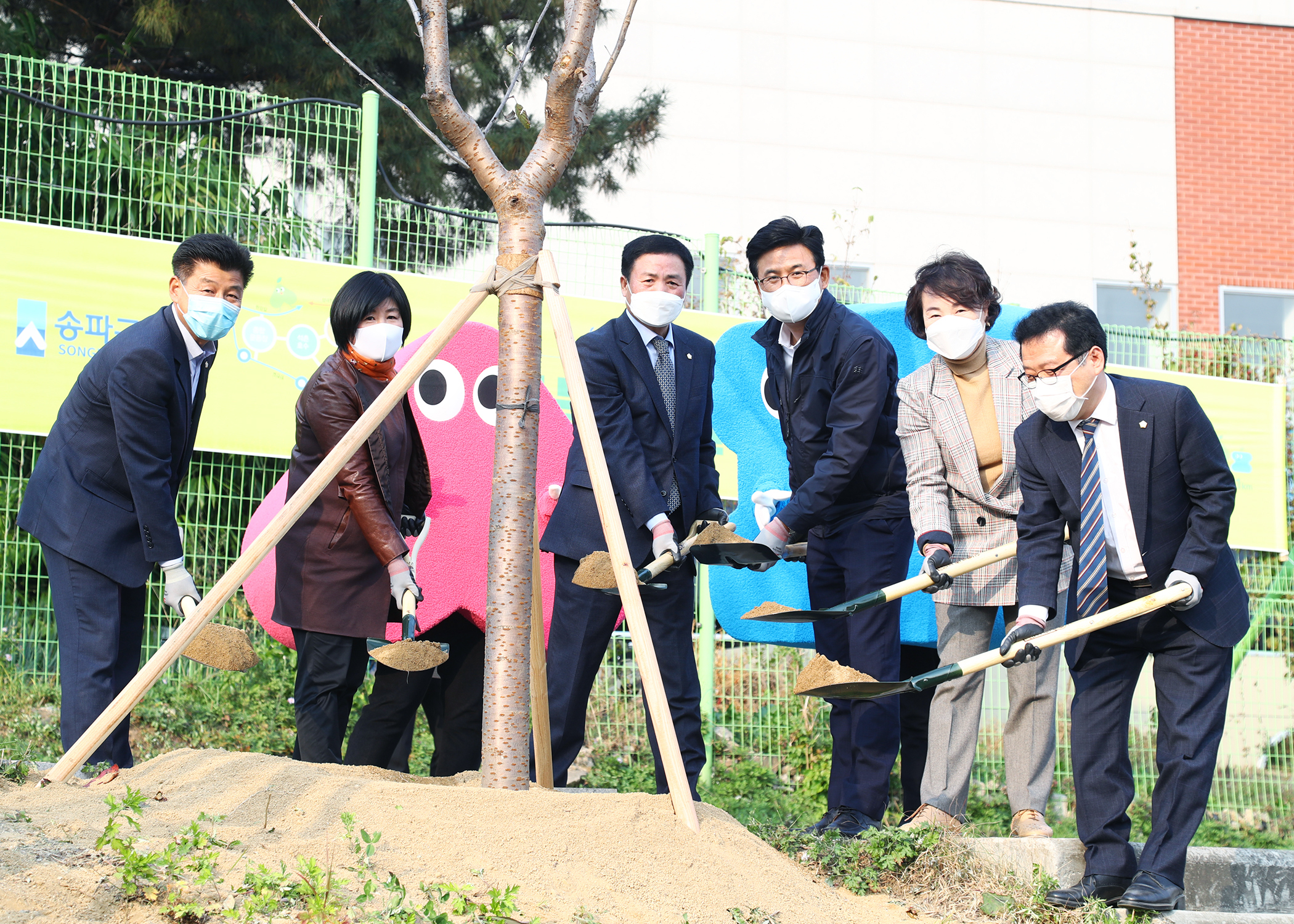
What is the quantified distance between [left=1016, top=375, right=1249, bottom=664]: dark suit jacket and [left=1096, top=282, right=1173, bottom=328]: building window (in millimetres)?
13361

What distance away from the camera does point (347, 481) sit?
409cm

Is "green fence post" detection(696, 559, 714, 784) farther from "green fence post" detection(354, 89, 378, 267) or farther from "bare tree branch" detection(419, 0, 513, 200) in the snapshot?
"bare tree branch" detection(419, 0, 513, 200)

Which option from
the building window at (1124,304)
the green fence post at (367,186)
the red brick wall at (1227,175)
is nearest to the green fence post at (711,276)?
the green fence post at (367,186)

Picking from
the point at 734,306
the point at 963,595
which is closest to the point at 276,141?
the point at 734,306

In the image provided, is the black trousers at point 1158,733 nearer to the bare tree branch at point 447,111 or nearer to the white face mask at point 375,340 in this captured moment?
the bare tree branch at point 447,111

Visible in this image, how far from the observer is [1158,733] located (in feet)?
11.9

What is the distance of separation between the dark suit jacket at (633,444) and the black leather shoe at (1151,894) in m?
1.86

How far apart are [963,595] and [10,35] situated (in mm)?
8413

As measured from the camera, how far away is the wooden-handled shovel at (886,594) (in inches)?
157

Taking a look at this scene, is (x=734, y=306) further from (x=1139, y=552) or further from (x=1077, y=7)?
(x=1077, y=7)

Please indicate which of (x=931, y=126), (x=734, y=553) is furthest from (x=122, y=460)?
(x=931, y=126)

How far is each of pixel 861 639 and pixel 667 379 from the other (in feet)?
3.85

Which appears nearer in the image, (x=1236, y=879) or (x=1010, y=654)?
(x=1010, y=654)

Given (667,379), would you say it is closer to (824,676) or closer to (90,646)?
(824,676)
